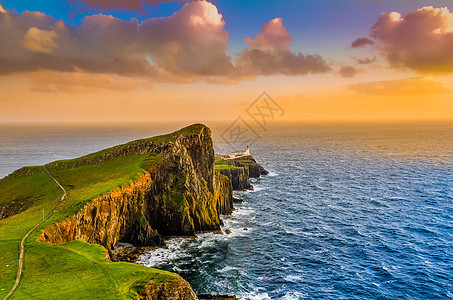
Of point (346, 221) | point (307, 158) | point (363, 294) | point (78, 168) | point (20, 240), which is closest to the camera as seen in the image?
point (20, 240)

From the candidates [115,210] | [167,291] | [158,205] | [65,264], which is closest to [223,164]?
[158,205]

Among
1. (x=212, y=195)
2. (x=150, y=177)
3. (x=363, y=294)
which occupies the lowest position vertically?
(x=363, y=294)

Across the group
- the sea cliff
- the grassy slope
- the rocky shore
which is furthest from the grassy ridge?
the grassy slope

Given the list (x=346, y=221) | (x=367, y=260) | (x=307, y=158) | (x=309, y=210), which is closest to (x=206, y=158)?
(x=309, y=210)

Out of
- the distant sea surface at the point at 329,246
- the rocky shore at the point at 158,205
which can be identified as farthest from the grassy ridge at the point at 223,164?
the rocky shore at the point at 158,205

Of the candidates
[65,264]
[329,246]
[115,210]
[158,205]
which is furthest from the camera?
[158,205]

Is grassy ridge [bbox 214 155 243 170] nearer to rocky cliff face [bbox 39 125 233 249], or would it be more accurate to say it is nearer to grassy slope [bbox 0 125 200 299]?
rocky cliff face [bbox 39 125 233 249]

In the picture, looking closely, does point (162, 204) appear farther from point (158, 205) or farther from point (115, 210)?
point (115, 210)

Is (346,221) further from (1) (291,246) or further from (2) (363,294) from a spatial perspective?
(2) (363,294)

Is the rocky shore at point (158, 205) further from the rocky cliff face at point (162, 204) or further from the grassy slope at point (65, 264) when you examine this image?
the grassy slope at point (65, 264)
